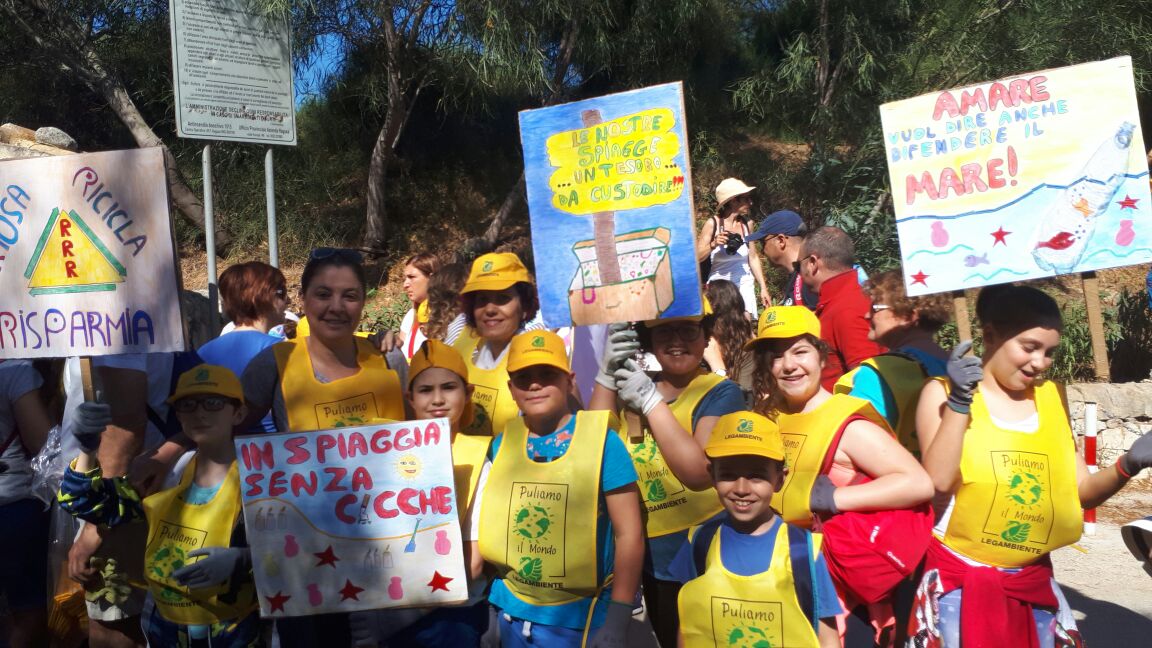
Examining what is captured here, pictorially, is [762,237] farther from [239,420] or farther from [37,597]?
[37,597]

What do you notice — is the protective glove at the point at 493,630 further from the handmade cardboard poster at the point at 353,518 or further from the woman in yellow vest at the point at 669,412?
the woman in yellow vest at the point at 669,412

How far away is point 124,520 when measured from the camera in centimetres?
326

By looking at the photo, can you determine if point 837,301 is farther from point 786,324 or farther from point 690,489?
point 690,489

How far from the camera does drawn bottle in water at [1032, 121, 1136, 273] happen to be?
10.7 ft

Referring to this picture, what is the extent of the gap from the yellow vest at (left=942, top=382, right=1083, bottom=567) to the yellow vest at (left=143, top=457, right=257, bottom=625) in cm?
235

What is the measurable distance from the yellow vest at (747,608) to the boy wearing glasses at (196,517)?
4.87 ft

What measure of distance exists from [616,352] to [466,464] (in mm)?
633

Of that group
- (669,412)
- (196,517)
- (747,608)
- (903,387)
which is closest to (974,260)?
Answer: (903,387)

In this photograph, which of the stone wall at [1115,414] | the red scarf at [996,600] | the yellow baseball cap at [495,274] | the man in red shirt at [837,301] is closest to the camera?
the red scarf at [996,600]

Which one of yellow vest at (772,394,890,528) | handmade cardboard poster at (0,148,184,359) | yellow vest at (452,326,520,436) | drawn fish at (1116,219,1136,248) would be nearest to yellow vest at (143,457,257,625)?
handmade cardboard poster at (0,148,184,359)

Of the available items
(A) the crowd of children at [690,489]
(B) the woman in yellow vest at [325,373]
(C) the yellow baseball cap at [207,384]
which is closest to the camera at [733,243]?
(A) the crowd of children at [690,489]

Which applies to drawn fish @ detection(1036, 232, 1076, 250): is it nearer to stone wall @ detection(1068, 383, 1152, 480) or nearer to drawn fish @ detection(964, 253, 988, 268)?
drawn fish @ detection(964, 253, 988, 268)

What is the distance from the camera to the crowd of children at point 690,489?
293cm

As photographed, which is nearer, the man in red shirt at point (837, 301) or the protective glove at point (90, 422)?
the protective glove at point (90, 422)
